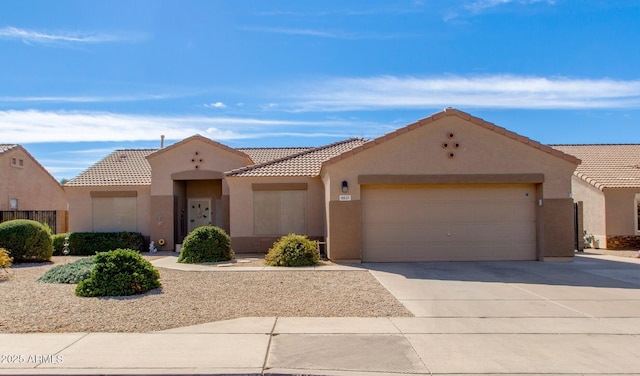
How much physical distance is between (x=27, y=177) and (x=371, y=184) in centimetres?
Answer: 2297

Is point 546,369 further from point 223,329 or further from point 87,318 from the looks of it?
point 87,318

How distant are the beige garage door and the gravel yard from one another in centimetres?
357

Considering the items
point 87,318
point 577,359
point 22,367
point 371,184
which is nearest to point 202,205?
point 371,184

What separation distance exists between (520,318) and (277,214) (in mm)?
12013

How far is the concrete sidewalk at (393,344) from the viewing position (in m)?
5.95

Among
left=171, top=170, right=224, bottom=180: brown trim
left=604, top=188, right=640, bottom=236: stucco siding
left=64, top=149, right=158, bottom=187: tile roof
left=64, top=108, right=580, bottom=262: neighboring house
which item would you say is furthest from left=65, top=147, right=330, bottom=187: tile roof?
left=604, top=188, right=640, bottom=236: stucco siding

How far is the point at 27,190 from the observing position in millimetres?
29609

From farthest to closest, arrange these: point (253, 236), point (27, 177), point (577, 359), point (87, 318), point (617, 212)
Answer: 1. point (27, 177)
2. point (617, 212)
3. point (253, 236)
4. point (87, 318)
5. point (577, 359)

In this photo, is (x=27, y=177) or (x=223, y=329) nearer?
(x=223, y=329)

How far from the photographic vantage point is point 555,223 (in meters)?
15.9

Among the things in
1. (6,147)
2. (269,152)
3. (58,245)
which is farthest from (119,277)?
(6,147)

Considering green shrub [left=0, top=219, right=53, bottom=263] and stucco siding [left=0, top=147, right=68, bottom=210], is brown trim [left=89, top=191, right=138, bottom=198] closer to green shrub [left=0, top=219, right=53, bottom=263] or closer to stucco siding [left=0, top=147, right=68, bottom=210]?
green shrub [left=0, top=219, right=53, bottom=263]

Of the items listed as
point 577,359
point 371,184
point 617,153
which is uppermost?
point 617,153

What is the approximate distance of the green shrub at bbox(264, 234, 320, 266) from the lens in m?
15.0
